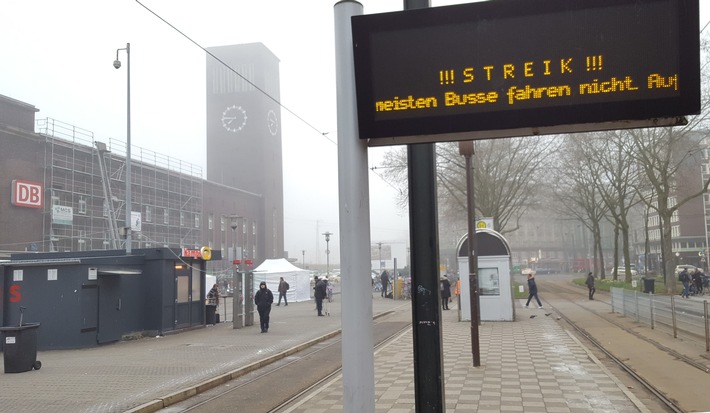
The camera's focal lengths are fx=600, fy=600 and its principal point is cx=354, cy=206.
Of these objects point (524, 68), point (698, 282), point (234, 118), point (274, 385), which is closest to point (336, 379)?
point (274, 385)

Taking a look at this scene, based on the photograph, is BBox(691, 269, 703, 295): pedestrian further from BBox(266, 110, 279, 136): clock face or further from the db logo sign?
BBox(266, 110, 279, 136): clock face

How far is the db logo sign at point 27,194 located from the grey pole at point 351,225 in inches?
1626

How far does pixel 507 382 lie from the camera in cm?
1041

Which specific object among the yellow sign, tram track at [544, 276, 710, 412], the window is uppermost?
the yellow sign

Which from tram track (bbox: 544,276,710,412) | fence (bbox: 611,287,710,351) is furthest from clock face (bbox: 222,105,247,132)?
fence (bbox: 611,287,710,351)

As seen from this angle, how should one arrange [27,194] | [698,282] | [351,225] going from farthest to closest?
[27,194], [698,282], [351,225]

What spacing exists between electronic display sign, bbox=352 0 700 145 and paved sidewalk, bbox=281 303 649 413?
5.45m

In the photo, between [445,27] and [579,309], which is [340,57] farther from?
[579,309]

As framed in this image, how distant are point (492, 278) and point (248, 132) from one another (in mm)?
70155

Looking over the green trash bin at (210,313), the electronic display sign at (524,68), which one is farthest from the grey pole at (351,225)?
the green trash bin at (210,313)

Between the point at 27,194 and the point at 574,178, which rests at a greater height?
the point at 574,178

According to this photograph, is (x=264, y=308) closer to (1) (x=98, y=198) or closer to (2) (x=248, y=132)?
(1) (x=98, y=198)

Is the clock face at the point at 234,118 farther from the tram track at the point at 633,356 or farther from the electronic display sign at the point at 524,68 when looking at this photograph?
the electronic display sign at the point at 524,68

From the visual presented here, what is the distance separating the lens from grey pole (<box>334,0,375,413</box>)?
4.37 meters
